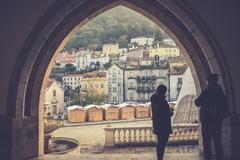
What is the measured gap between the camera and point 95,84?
57656mm

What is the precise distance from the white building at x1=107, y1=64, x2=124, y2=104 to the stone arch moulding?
158 ft

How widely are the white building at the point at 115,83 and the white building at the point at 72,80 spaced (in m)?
4.52

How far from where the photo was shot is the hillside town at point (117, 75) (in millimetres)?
51812

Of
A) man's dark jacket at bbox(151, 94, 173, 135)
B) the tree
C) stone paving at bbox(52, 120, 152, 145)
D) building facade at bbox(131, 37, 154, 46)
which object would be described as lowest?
stone paving at bbox(52, 120, 152, 145)

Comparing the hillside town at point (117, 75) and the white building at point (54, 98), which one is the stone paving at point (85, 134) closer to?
the white building at point (54, 98)

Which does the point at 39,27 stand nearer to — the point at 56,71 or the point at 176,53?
the point at 56,71

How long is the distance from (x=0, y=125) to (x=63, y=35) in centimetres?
266

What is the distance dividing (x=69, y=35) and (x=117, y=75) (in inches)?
1959

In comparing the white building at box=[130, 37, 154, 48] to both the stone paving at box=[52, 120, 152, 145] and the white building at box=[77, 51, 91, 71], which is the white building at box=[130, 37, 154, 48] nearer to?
the white building at box=[77, 51, 91, 71]

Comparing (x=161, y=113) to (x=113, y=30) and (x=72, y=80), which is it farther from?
(x=113, y=30)

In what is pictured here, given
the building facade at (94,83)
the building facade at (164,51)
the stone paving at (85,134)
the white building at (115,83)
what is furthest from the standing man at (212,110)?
the building facade at (164,51)

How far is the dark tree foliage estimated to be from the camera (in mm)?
66500

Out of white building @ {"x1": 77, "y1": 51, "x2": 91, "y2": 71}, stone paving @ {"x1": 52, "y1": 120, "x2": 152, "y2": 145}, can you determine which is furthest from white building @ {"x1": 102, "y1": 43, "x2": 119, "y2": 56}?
stone paving @ {"x1": 52, "y1": 120, "x2": 152, "y2": 145}

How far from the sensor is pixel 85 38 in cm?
6675
